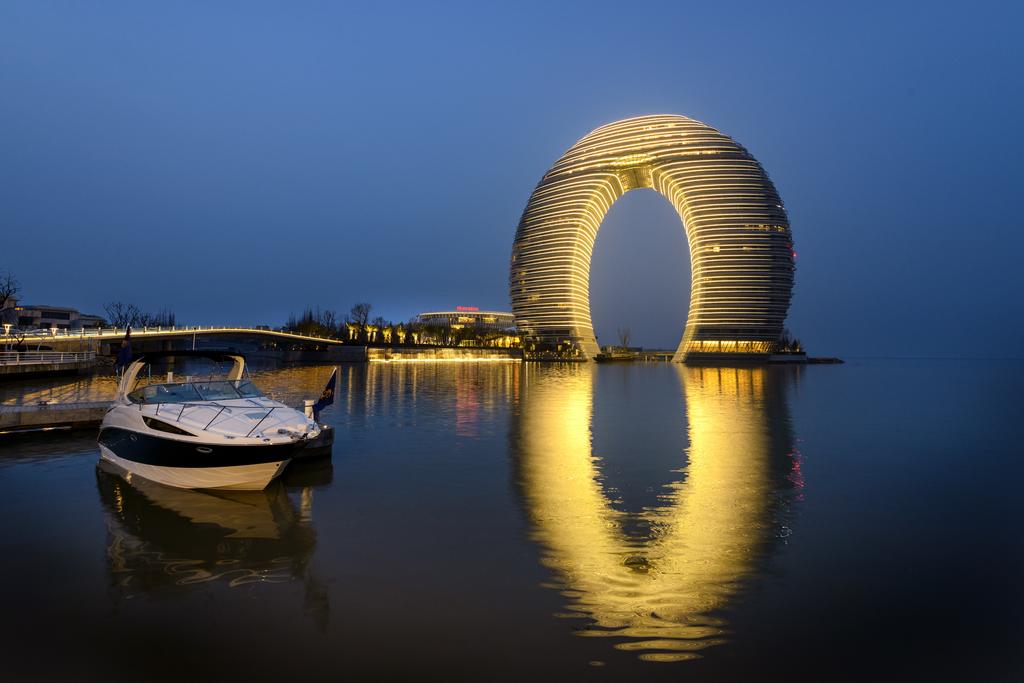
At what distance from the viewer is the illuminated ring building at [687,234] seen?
15725 cm

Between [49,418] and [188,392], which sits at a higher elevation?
[188,392]

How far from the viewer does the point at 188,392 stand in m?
13.9

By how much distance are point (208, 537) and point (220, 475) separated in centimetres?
256

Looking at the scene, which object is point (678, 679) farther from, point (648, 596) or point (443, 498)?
point (443, 498)

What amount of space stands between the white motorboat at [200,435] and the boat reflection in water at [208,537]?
487 mm

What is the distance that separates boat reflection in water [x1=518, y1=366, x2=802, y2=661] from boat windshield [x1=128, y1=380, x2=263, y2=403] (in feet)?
23.8

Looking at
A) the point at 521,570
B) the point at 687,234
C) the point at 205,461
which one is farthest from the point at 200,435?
the point at 687,234

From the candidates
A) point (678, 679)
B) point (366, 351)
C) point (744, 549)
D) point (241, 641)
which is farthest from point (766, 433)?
point (366, 351)

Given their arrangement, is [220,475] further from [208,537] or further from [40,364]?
[40,364]

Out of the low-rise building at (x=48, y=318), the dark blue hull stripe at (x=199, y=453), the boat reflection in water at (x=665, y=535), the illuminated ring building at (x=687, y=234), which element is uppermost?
the illuminated ring building at (x=687, y=234)

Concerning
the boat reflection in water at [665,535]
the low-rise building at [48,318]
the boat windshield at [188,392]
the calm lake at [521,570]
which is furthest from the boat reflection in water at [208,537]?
the low-rise building at [48,318]

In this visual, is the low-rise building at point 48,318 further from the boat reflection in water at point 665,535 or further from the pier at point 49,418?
the boat reflection in water at point 665,535

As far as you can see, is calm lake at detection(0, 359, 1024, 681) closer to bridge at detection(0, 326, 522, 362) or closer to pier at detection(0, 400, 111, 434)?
pier at detection(0, 400, 111, 434)

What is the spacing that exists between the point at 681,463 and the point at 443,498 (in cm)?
766
